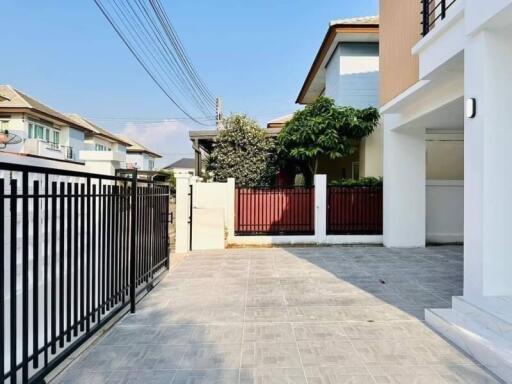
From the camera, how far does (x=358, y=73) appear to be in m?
12.2

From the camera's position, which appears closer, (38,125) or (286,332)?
(286,332)

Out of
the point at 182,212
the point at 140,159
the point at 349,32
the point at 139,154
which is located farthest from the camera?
A: the point at 140,159

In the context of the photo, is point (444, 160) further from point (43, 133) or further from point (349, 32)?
point (43, 133)

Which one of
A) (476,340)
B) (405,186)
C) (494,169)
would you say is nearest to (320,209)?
(405,186)

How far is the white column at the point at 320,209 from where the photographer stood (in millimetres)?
9953

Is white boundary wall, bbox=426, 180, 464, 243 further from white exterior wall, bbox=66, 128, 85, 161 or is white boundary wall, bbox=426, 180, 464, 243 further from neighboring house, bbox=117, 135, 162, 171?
neighboring house, bbox=117, 135, 162, 171

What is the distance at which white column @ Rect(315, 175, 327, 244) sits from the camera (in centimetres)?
995

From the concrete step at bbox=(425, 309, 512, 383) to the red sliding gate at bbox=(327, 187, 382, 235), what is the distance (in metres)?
6.11

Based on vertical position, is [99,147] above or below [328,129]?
above

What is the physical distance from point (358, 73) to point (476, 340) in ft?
34.4

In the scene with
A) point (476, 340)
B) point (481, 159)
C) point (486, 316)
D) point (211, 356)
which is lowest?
point (211, 356)

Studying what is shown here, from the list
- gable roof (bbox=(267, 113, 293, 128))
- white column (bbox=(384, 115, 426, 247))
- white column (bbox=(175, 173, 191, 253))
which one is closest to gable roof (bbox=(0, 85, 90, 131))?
gable roof (bbox=(267, 113, 293, 128))

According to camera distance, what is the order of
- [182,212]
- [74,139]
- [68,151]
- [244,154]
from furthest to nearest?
[74,139] < [68,151] < [244,154] < [182,212]

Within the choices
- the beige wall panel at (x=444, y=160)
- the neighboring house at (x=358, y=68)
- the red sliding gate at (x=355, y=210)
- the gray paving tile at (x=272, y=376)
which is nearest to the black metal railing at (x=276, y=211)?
the red sliding gate at (x=355, y=210)
